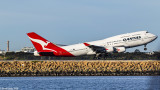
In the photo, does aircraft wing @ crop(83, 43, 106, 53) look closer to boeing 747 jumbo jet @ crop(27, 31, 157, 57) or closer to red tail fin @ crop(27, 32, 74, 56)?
boeing 747 jumbo jet @ crop(27, 31, 157, 57)

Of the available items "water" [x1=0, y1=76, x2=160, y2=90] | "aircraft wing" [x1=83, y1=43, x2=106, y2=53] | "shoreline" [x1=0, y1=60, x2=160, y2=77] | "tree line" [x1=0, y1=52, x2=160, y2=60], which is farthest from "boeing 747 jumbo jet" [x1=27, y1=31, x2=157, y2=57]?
"water" [x1=0, y1=76, x2=160, y2=90]

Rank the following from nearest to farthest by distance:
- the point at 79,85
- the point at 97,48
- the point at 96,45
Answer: the point at 79,85 < the point at 97,48 < the point at 96,45

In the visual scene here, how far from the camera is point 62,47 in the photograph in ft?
242

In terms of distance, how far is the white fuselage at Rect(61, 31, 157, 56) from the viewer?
6975cm

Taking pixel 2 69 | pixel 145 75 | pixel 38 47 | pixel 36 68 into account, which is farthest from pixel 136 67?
pixel 38 47

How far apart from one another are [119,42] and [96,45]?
511cm

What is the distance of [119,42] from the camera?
2800 inches

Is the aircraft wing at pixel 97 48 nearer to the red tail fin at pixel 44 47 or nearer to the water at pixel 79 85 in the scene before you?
the red tail fin at pixel 44 47

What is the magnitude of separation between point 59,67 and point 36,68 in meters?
3.75

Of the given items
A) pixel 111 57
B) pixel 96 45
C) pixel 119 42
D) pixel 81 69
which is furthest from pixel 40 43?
pixel 81 69

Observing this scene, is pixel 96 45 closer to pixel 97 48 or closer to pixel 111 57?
pixel 97 48

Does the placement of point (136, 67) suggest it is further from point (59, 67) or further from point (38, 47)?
point (38, 47)

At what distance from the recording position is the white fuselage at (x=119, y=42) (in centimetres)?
6975

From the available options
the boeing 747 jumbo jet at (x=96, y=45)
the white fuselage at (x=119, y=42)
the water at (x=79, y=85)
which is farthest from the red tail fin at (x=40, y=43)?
the water at (x=79, y=85)
